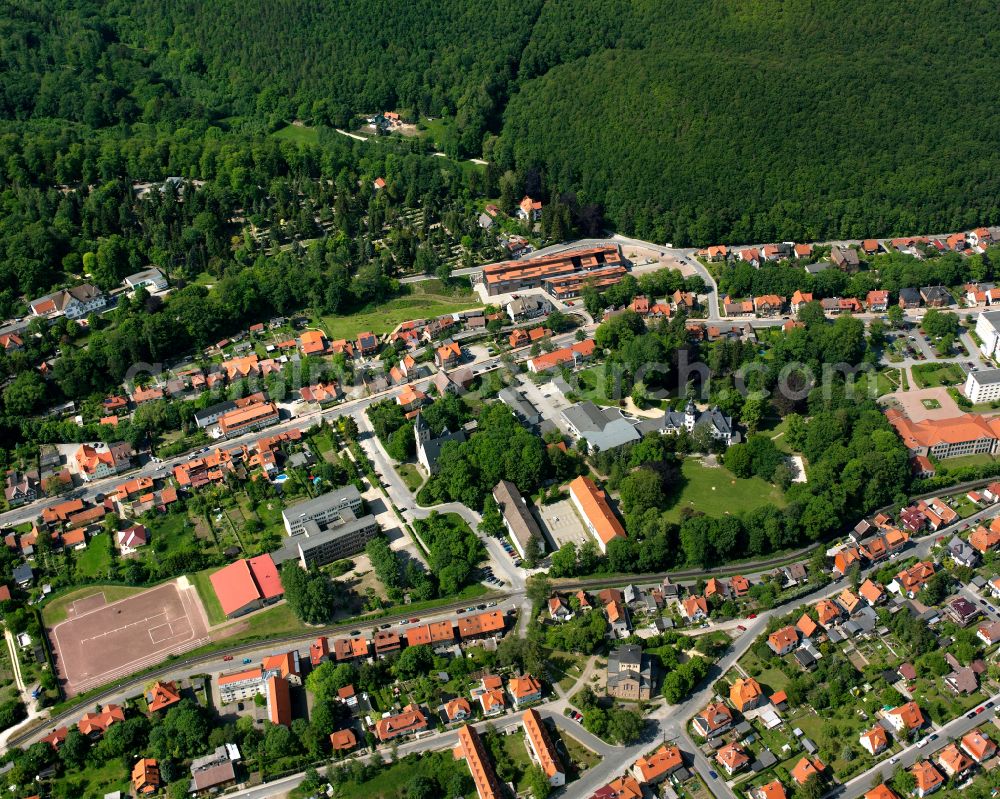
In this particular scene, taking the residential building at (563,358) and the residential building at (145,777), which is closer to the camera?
the residential building at (145,777)

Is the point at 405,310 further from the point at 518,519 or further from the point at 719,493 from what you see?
the point at 719,493

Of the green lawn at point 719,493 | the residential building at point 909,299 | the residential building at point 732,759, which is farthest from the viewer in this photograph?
the residential building at point 909,299

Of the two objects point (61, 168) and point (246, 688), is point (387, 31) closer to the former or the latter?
point (61, 168)

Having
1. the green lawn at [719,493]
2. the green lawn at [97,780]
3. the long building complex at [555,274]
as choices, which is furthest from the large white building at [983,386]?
the green lawn at [97,780]

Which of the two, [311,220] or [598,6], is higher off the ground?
[598,6]

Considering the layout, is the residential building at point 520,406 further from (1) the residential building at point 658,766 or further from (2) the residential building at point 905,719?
(2) the residential building at point 905,719

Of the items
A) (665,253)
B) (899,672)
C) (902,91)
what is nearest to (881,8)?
(902,91)
